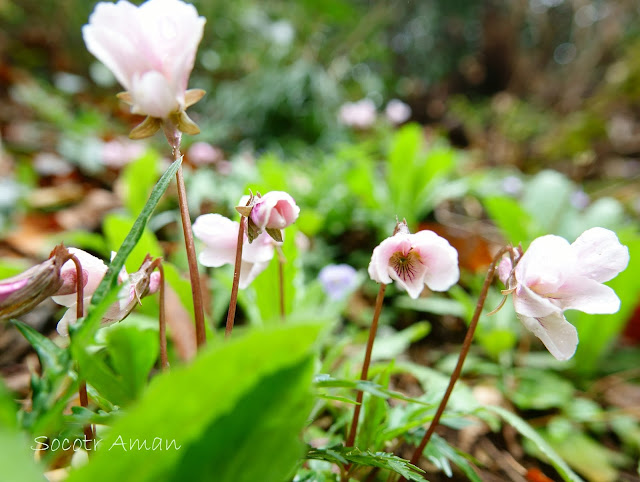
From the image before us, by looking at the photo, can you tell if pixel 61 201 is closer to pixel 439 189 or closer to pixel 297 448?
pixel 439 189

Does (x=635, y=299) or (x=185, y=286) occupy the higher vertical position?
(x=635, y=299)

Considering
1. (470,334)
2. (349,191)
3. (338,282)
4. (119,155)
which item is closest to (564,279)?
(470,334)

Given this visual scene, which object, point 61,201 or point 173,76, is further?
point 61,201

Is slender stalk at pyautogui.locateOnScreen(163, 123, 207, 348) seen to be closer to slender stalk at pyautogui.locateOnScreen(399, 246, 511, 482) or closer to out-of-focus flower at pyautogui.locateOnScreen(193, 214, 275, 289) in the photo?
out-of-focus flower at pyautogui.locateOnScreen(193, 214, 275, 289)

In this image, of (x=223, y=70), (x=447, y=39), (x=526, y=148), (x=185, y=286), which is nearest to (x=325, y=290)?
(x=185, y=286)

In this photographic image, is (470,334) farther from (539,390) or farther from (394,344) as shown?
(539,390)
